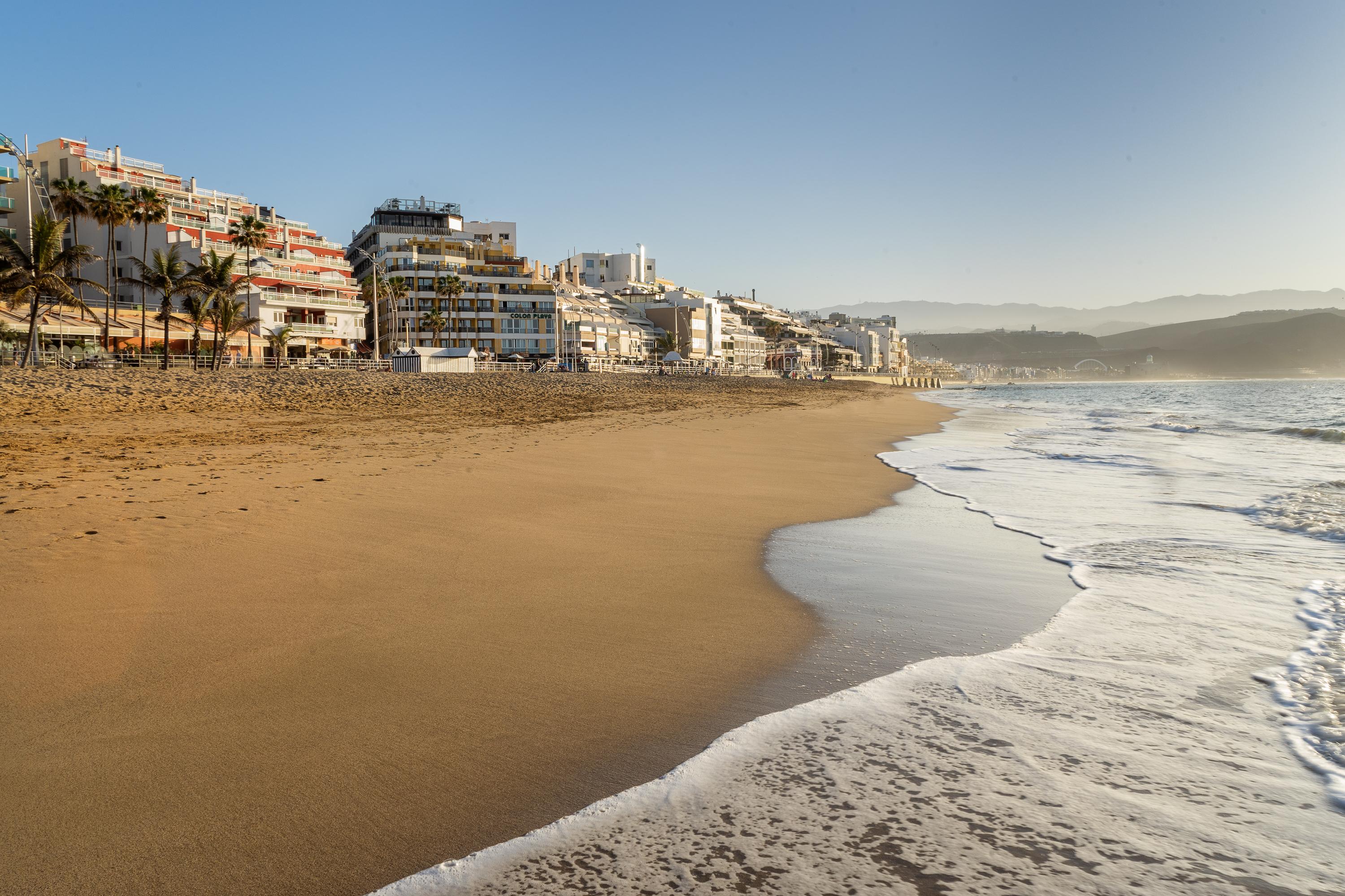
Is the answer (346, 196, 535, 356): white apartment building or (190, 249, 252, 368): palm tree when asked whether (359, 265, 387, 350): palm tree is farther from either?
(190, 249, 252, 368): palm tree

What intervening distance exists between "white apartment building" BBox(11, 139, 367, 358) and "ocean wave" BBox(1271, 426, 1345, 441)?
53.3 m

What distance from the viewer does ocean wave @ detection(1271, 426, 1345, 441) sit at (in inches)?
953

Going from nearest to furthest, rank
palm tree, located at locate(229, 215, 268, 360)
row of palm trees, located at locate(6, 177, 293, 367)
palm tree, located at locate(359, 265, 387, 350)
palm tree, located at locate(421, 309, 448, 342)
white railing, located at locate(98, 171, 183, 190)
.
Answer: row of palm trees, located at locate(6, 177, 293, 367) → palm tree, located at locate(229, 215, 268, 360) → white railing, located at locate(98, 171, 183, 190) → palm tree, located at locate(359, 265, 387, 350) → palm tree, located at locate(421, 309, 448, 342)

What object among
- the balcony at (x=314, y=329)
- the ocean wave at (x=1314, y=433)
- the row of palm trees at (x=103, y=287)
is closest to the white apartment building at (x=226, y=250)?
the balcony at (x=314, y=329)

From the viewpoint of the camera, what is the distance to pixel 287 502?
28.5ft

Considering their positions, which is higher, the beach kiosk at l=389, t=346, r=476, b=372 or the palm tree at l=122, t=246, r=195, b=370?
the palm tree at l=122, t=246, r=195, b=370

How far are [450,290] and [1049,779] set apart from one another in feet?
270

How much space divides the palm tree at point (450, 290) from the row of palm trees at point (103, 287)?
75.6 ft

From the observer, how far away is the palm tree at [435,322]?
7925 cm

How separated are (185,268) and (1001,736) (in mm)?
72036

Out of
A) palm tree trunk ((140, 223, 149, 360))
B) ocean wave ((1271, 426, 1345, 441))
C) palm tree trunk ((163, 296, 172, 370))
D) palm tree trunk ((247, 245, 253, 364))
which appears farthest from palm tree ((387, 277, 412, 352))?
ocean wave ((1271, 426, 1345, 441))

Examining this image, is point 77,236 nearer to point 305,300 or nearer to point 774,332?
point 305,300

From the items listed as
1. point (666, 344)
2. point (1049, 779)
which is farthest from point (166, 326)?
point (666, 344)

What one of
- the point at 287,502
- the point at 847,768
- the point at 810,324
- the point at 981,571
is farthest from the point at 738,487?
the point at 810,324
